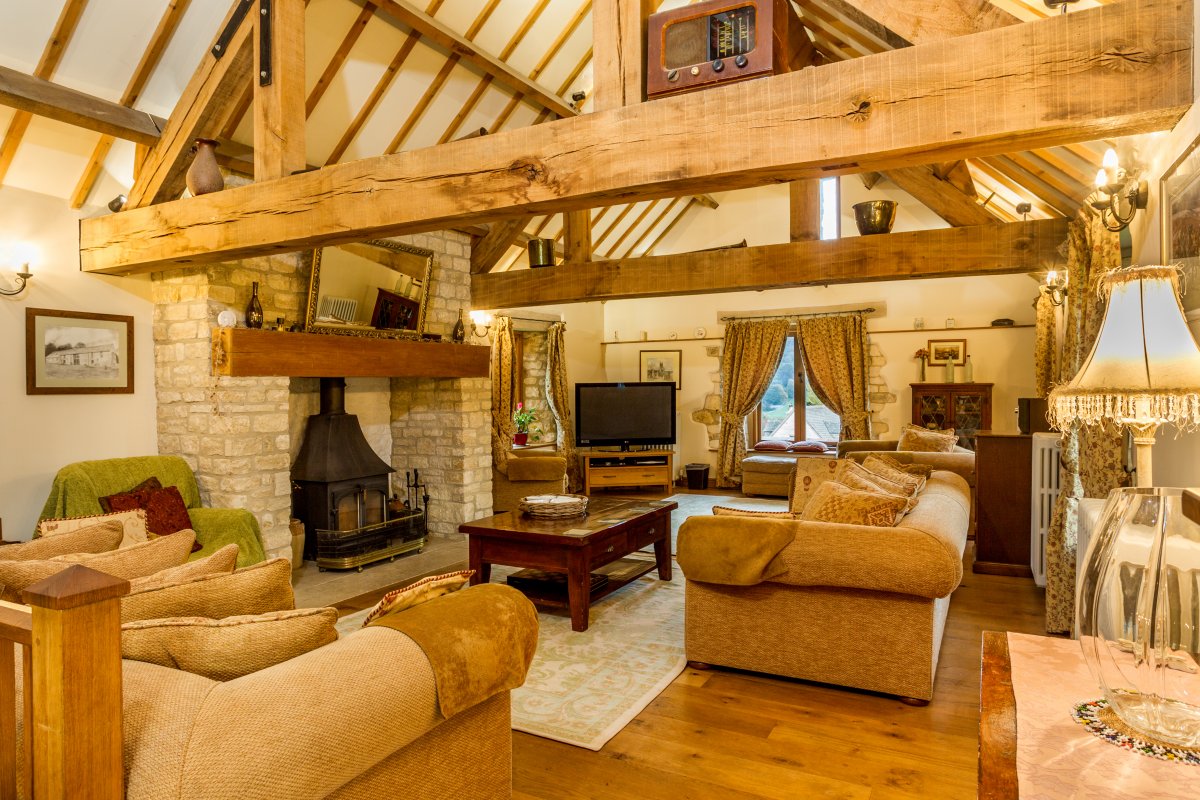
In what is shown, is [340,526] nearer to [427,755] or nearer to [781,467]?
[427,755]

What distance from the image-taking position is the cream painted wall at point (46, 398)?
3.94 metres

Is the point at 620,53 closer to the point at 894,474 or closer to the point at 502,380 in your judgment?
the point at 894,474

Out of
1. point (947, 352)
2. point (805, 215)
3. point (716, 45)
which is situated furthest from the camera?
point (947, 352)

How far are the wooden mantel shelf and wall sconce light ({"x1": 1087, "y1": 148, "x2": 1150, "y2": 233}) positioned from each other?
4.42 m

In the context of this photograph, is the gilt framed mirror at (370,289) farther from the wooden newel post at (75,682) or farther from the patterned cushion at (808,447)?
the patterned cushion at (808,447)

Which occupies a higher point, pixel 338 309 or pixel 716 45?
pixel 716 45

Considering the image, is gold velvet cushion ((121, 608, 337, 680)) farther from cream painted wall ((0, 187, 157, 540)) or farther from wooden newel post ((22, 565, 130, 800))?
cream painted wall ((0, 187, 157, 540))

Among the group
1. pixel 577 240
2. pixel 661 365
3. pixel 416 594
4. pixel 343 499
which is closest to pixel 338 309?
pixel 343 499

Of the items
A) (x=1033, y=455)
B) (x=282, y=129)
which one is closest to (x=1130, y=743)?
(x=282, y=129)

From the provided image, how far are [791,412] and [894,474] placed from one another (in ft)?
17.3

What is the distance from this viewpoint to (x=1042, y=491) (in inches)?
178

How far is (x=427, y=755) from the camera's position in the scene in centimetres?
177

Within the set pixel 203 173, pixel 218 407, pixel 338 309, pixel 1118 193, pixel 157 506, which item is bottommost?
pixel 157 506

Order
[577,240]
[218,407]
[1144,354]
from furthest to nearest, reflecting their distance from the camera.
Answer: [577,240] → [218,407] → [1144,354]
